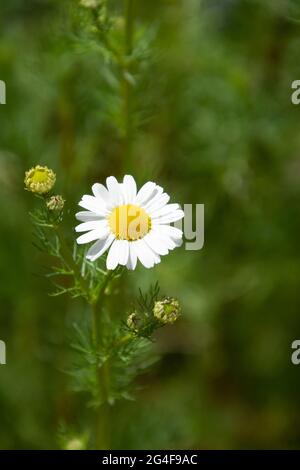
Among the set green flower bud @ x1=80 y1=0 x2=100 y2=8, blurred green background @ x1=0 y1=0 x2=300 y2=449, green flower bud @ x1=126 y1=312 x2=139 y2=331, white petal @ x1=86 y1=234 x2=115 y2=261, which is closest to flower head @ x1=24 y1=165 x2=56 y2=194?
white petal @ x1=86 y1=234 x2=115 y2=261

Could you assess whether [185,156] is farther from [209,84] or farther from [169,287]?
[169,287]

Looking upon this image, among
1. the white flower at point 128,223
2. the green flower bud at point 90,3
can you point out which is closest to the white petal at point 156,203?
the white flower at point 128,223

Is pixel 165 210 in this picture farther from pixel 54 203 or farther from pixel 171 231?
pixel 54 203

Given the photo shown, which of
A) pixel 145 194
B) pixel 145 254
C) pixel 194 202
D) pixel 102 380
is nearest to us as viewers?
pixel 145 254

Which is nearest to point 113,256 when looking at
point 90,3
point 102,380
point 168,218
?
point 168,218

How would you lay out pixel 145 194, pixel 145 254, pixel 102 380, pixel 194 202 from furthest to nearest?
1. pixel 194 202
2. pixel 102 380
3. pixel 145 194
4. pixel 145 254
